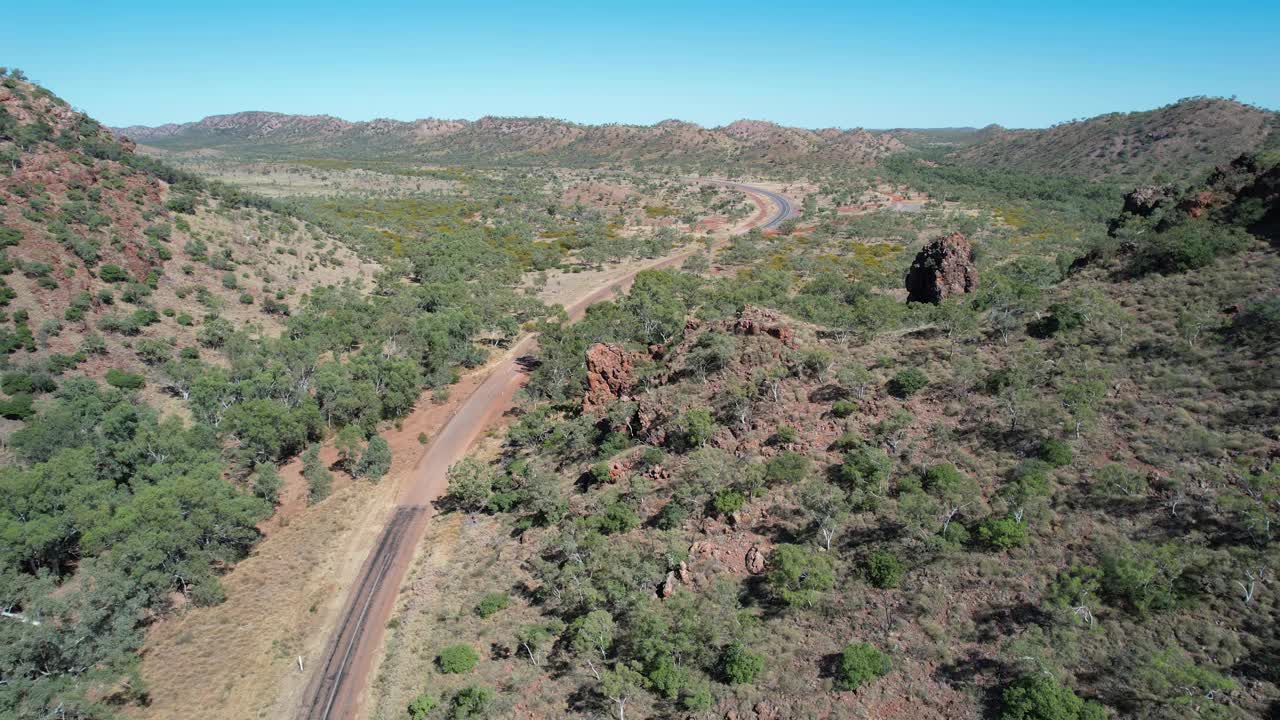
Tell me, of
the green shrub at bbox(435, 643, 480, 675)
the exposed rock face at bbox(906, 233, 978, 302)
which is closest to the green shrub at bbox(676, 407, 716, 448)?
the green shrub at bbox(435, 643, 480, 675)

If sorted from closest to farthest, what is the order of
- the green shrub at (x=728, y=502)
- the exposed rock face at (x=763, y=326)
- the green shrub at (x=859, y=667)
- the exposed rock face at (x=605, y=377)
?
1. the green shrub at (x=859, y=667)
2. the green shrub at (x=728, y=502)
3. the exposed rock face at (x=763, y=326)
4. the exposed rock face at (x=605, y=377)

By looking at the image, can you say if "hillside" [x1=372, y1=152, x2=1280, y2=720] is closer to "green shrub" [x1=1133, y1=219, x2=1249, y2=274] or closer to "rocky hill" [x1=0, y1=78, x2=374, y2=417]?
"green shrub" [x1=1133, y1=219, x2=1249, y2=274]

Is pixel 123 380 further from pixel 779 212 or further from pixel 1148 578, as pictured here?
pixel 779 212

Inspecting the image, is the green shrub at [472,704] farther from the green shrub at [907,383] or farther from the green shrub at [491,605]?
the green shrub at [907,383]

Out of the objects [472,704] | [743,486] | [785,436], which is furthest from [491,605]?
[785,436]

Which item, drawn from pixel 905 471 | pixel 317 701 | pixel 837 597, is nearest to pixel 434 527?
pixel 317 701

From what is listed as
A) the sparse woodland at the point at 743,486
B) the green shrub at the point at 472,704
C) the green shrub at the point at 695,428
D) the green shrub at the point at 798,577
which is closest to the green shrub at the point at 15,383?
the sparse woodland at the point at 743,486

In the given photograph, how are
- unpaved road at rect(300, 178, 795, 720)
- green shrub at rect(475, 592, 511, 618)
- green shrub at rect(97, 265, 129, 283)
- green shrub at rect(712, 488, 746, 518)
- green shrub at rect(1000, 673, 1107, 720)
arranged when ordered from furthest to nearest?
green shrub at rect(97, 265, 129, 283) < green shrub at rect(712, 488, 746, 518) < green shrub at rect(475, 592, 511, 618) < unpaved road at rect(300, 178, 795, 720) < green shrub at rect(1000, 673, 1107, 720)
